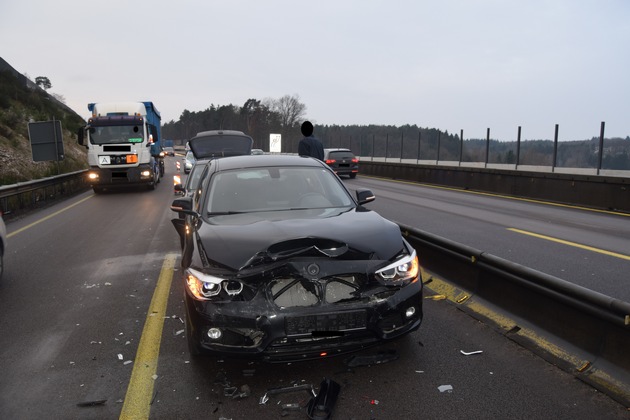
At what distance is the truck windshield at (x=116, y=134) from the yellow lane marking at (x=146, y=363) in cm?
1389

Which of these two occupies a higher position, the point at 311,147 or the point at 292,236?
the point at 311,147

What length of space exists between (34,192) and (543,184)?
56.5ft

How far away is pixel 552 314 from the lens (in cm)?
390

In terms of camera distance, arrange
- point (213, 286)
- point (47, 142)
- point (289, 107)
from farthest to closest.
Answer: point (289, 107), point (47, 142), point (213, 286)

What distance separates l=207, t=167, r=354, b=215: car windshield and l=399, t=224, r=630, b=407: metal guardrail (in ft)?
5.25

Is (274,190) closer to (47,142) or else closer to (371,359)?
(371,359)

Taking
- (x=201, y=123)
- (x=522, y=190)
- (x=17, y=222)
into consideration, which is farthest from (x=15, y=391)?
(x=201, y=123)

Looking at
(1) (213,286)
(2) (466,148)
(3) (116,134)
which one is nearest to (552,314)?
(1) (213,286)

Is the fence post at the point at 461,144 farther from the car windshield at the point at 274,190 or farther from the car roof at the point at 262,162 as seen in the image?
the car windshield at the point at 274,190

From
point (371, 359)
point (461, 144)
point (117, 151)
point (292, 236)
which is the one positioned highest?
point (461, 144)

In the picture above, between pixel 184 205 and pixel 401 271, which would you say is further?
pixel 184 205

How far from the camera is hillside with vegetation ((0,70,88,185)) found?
73.0 feet

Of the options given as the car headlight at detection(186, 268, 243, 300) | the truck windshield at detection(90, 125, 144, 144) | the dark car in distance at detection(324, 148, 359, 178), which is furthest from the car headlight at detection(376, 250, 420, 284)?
the dark car in distance at detection(324, 148, 359, 178)

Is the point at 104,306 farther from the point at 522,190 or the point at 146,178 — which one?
the point at 522,190
